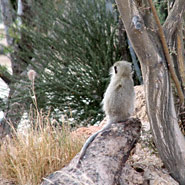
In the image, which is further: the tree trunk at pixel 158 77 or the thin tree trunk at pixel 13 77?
the thin tree trunk at pixel 13 77

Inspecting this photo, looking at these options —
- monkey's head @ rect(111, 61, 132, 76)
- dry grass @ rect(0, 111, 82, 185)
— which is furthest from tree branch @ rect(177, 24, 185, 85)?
dry grass @ rect(0, 111, 82, 185)

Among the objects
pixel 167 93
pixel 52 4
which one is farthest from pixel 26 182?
pixel 52 4

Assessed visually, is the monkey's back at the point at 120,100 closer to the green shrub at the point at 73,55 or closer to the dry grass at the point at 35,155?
the dry grass at the point at 35,155

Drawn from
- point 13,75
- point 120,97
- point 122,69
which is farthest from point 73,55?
point 120,97

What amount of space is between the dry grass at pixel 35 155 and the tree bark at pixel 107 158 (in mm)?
469

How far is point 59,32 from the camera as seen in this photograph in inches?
259

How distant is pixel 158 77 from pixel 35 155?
1.36m

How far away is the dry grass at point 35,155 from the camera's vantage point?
11.5 feet

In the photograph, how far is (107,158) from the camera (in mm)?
3189

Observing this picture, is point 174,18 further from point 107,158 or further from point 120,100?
point 107,158

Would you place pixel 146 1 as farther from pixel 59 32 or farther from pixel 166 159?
pixel 59 32

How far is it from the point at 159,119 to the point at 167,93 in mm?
246

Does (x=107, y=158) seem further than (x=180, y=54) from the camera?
No

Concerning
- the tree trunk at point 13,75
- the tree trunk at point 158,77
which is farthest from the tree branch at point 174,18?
the tree trunk at point 13,75
